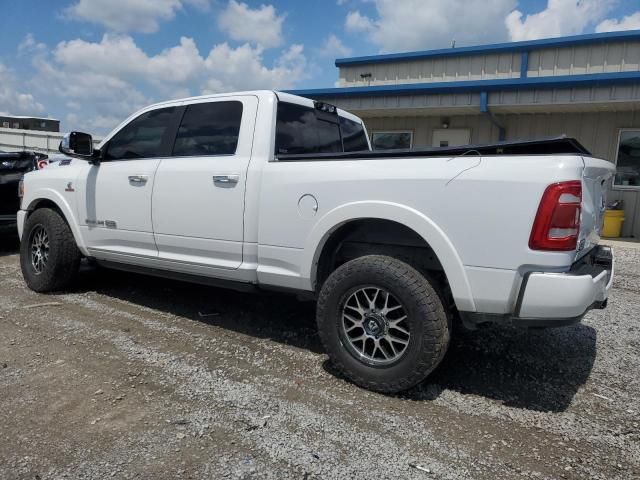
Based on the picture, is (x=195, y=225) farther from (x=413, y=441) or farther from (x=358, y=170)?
(x=413, y=441)

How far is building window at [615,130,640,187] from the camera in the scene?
11000 mm

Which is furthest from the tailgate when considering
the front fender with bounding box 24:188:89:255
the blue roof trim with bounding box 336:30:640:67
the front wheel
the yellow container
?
the blue roof trim with bounding box 336:30:640:67

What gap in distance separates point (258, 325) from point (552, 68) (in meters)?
12.9

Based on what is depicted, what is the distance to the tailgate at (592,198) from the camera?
2.75 meters

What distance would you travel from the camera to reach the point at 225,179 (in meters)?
3.75

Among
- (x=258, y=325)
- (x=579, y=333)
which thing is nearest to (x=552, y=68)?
(x=579, y=333)

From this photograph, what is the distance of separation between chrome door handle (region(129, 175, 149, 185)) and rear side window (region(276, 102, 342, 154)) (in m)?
1.30

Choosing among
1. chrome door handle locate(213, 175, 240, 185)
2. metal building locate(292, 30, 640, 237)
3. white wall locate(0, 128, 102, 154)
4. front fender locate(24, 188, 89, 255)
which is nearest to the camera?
chrome door handle locate(213, 175, 240, 185)

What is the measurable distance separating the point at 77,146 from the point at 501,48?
13.0 metres

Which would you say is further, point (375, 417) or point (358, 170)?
point (358, 170)

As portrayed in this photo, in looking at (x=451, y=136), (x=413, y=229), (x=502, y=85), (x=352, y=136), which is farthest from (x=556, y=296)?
(x=451, y=136)

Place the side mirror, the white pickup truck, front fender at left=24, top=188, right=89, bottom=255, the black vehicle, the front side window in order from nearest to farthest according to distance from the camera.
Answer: the white pickup truck
the front side window
the side mirror
front fender at left=24, top=188, right=89, bottom=255
the black vehicle

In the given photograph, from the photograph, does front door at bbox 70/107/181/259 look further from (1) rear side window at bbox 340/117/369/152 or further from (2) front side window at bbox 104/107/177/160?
(1) rear side window at bbox 340/117/369/152

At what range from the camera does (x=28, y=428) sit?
2.65m
